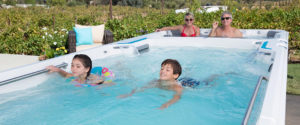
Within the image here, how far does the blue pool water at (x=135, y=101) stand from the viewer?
2.21 m

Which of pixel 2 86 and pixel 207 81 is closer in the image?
pixel 2 86

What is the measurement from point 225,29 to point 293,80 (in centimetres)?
144

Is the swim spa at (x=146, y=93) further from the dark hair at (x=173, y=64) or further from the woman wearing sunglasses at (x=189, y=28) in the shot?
the woman wearing sunglasses at (x=189, y=28)

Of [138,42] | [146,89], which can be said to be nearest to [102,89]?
[146,89]

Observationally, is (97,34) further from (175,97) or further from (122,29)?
(175,97)

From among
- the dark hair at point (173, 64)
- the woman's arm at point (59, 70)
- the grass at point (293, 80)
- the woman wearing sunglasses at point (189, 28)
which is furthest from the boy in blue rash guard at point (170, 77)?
the woman wearing sunglasses at point (189, 28)

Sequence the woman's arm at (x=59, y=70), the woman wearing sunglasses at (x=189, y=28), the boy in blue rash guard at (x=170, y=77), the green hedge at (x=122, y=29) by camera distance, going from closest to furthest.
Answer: the boy in blue rash guard at (x=170, y=77), the woman's arm at (x=59, y=70), the woman wearing sunglasses at (x=189, y=28), the green hedge at (x=122, y=29)

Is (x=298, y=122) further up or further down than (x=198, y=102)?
further down

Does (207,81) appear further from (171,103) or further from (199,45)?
(199,45)

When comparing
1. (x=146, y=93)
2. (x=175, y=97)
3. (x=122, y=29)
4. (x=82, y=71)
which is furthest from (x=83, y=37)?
(x=175, y=97)

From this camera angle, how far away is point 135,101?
8.49 ft

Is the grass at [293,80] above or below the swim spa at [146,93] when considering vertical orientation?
below

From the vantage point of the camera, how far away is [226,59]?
3969 millimetres

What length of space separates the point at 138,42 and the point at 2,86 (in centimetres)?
222
